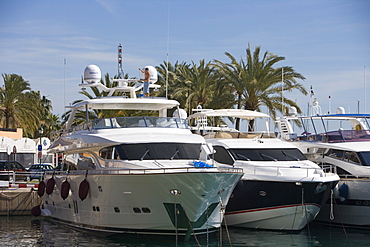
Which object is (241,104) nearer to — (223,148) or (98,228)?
(223,148)

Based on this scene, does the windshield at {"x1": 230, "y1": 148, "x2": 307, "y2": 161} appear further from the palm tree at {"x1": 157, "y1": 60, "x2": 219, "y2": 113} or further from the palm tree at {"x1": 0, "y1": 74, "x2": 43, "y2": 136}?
the palm tree at {"x1": 0, "y1": 74, "x2": 43, "y2": 136}

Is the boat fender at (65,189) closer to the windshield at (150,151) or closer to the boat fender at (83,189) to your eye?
the boat fender at (83,189)

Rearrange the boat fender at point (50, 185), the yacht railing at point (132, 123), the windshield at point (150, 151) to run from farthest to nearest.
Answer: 1. the boat fender at point (50, 185)
2. the yacht railing at point (132, 123)
3. the windshield at point (150, 151)

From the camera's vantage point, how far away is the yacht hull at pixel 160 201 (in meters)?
16.7

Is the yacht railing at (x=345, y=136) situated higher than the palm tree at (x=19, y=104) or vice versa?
the palm tree at (x=19, y=104)

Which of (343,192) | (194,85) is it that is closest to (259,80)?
(194,85)

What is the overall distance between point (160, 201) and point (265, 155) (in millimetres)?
6193

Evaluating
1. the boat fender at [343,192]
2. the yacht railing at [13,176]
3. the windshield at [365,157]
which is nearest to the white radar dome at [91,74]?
the yacht railing at [13,176]

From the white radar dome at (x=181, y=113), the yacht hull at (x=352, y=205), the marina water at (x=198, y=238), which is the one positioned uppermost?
the white radar dome at (x=181, y=113)

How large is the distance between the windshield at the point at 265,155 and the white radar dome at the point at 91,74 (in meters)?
5.92

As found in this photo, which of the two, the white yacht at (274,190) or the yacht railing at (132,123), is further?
the yacht railing at (132,123)

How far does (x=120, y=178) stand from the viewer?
17.2 metres

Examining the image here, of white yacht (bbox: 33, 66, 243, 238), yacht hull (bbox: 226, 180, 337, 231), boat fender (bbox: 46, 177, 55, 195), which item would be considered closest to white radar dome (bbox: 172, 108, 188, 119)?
white yacht (bbox: 33, 66, 243, 238)

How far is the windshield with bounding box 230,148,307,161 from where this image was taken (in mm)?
21562
